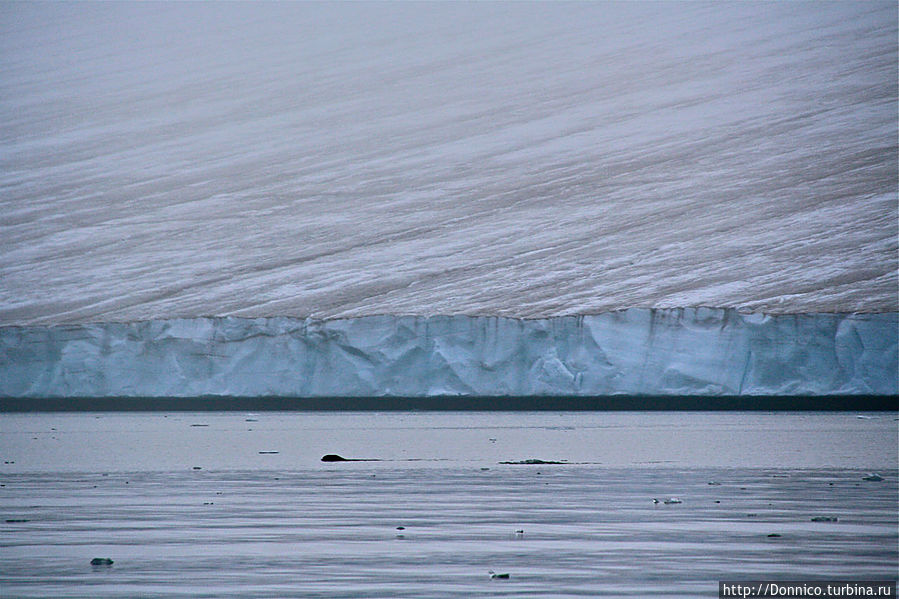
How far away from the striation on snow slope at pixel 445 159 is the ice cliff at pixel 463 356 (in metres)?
0.68

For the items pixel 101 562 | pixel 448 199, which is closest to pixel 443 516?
pixel 101 562

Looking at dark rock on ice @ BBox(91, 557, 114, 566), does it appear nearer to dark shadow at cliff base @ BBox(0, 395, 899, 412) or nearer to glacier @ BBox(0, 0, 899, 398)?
glacier @ BBox(0, 0, 899, 398)

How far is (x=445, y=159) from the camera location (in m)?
23.8

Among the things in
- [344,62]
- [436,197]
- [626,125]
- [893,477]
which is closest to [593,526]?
[893,477]

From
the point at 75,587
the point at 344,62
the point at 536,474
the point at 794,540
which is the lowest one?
the point at 75,587

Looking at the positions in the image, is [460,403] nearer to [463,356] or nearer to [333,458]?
[463,356]

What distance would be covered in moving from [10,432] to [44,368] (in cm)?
375

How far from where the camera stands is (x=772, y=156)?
861 inches

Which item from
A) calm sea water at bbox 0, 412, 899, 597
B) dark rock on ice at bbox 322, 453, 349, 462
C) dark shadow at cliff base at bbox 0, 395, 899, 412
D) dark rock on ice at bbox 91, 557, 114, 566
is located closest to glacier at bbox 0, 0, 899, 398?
dark shadow at cliff base at bbox 0, 395, 899, 412

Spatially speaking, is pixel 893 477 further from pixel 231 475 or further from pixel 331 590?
pixel 331 590

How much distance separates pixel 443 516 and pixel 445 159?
19.5 m

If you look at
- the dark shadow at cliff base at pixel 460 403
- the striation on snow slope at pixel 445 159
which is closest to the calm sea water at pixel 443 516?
the dark shadow at cliff base at pixel 460 403

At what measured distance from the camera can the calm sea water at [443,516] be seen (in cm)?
317

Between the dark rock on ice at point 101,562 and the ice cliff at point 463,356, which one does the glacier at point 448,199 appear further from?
the dark rock on ice at point 101,562
